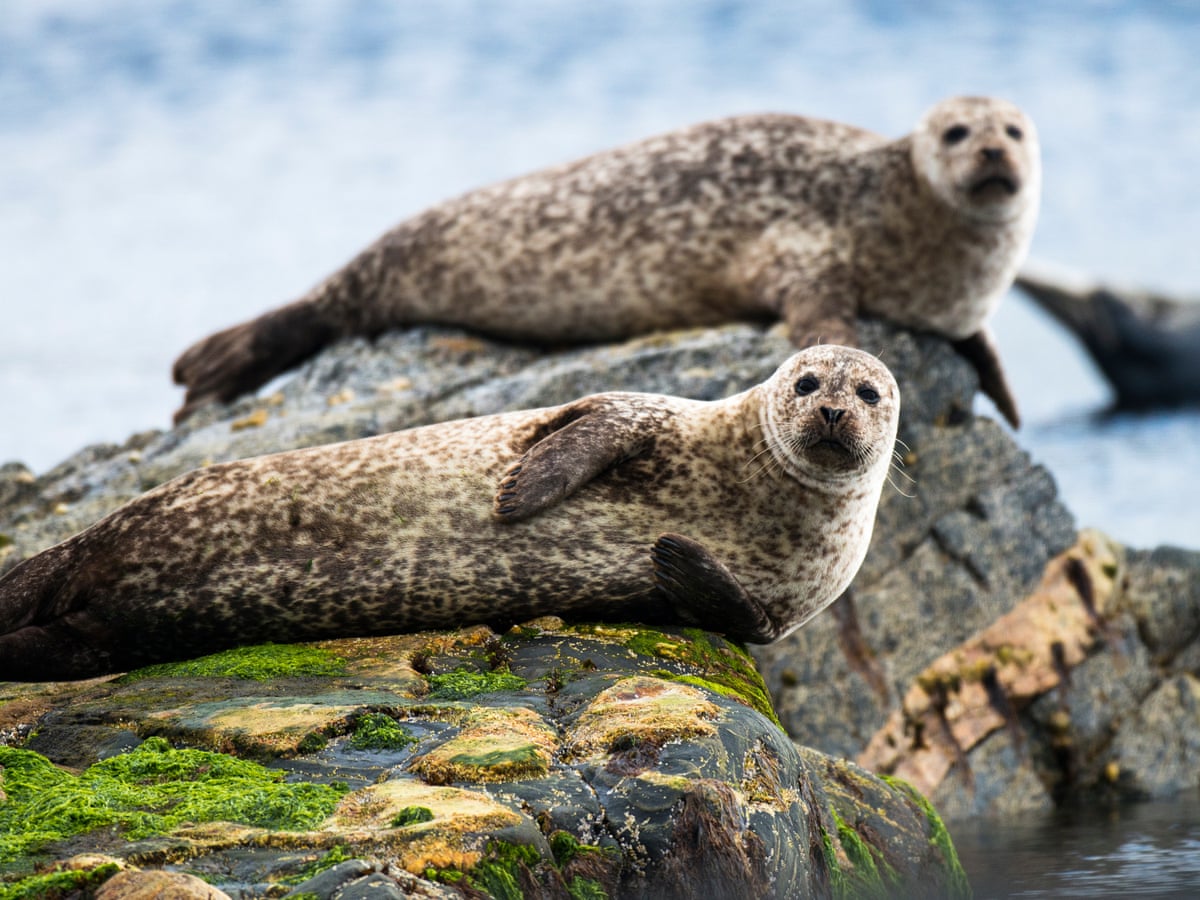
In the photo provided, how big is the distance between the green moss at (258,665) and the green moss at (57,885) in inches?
72.9

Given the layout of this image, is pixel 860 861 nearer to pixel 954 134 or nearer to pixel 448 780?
pixel 448 780

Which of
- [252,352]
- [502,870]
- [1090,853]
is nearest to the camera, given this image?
[502,870]

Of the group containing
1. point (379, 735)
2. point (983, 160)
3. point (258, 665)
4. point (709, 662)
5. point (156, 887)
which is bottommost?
point (156, 887)

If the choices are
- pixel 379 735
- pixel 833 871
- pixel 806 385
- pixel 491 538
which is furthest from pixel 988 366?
pixel 379 735

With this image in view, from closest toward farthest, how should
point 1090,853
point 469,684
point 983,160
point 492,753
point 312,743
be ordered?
point 492,753 < point 312,743 < point 469,684 < point 1090,853 < point 983,160

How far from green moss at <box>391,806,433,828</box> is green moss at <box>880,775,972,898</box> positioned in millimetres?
2900

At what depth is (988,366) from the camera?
34.5 ft

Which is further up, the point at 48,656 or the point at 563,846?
the point at 48,656

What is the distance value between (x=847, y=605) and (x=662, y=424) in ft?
13.0

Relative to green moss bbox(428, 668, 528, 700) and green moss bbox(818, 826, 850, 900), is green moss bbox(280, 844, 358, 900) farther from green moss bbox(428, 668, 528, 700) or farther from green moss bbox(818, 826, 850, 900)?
green moss bbox(818, 826, 850, 900)

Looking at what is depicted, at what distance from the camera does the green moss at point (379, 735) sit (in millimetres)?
4711

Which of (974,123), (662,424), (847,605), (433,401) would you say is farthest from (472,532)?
(974,123)

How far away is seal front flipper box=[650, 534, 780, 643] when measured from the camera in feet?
19.6

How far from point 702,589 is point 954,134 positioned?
4930 mm
